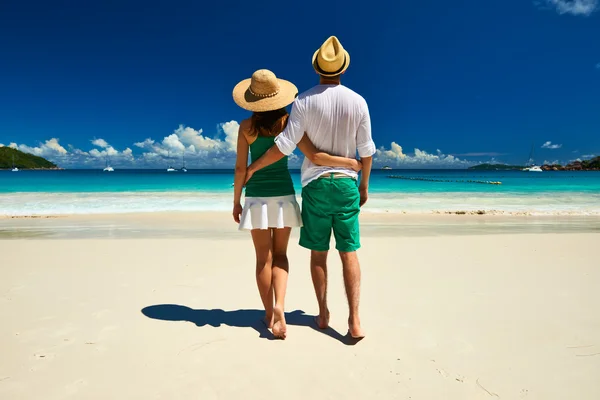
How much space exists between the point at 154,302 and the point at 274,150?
1.94 metres

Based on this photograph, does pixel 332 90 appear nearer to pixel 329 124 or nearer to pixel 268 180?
pixel 329 124

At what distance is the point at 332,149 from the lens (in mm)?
2576

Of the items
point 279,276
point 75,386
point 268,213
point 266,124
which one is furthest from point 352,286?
point 75,386

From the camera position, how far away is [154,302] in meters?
3.47

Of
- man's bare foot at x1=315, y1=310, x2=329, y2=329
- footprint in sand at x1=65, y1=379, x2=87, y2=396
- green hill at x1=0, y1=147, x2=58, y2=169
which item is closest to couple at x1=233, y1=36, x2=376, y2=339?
man's bare foot at x1=315, y1=310, x2=329, y2=329

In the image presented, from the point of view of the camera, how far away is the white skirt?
265 centimetres

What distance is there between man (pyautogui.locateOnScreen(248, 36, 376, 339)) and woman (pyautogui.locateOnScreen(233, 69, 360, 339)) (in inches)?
3.2

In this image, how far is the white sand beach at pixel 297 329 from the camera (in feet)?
6.94

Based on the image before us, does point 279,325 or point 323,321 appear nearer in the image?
point 279,325

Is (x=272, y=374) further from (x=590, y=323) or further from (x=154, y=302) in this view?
(x=590, y=323)

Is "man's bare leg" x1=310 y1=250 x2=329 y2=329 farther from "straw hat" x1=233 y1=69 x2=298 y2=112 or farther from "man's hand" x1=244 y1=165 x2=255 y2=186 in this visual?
"straw hat" x1=233 y1=69 x2=298 y2=112

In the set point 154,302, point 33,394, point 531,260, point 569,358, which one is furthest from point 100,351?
point 531,260

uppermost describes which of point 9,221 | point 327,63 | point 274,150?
point 327,63

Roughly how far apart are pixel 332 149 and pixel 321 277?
931 mm
